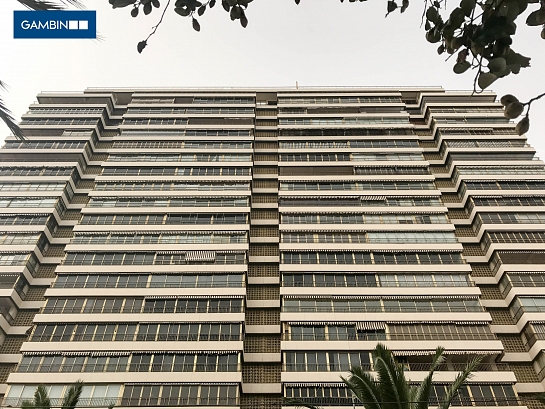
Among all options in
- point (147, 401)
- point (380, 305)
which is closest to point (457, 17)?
point (147, 401)

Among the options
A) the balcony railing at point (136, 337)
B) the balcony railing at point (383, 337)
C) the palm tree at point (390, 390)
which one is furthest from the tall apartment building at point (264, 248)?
the palm tree at point (390, 390)

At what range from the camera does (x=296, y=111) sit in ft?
171

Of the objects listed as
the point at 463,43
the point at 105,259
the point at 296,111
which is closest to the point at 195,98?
the point at 296,111

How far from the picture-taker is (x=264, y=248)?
38875mm

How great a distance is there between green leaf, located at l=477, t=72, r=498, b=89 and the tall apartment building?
25.0 metres

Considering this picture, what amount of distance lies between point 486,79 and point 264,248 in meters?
36.0

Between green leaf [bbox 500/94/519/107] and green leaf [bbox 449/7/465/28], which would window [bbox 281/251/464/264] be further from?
green leaf [bbox 500/94/519/107]

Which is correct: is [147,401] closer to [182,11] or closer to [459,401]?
[459,401]

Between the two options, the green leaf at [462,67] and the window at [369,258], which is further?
the window at [369,258]

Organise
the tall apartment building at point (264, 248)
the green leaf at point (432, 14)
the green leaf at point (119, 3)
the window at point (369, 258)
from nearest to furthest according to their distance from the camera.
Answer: the green leaf at point (432, 14)
the green leaf at point (119, 3)
the tall apartment building at point (264, 248)
the window at point (369, 258)

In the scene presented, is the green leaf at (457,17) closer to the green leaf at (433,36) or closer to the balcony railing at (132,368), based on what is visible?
the green leaf at (433,36)

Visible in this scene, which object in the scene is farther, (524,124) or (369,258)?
(369,258)

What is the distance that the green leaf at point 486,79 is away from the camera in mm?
3215

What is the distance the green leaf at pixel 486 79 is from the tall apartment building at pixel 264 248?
82.1 ft
